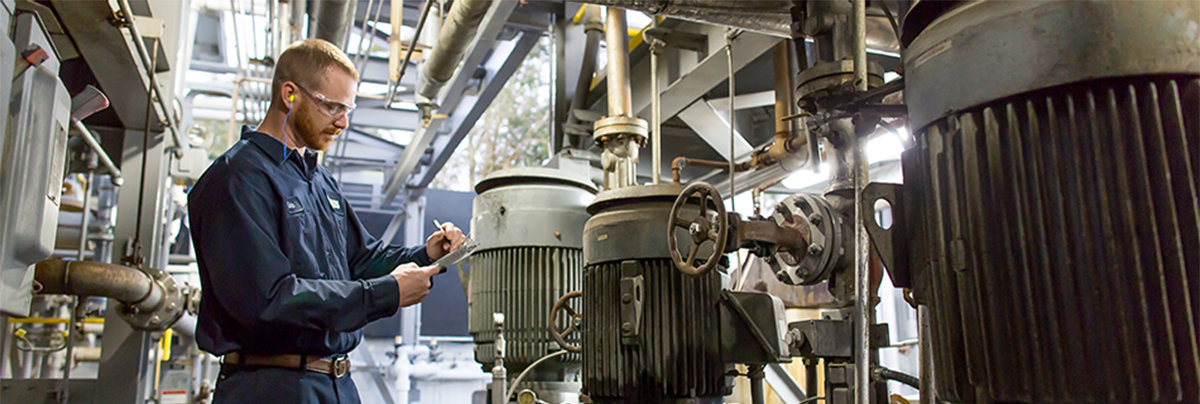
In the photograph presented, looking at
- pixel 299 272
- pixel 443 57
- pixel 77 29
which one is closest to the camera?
pixel 299 272

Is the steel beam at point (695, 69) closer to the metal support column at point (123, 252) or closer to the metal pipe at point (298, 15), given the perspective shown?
the metal pipe at point (298, 15)

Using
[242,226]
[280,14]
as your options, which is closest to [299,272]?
[242,226]

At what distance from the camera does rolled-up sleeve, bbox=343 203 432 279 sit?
6.83 ft

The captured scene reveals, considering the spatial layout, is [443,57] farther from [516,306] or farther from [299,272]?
[299,272]

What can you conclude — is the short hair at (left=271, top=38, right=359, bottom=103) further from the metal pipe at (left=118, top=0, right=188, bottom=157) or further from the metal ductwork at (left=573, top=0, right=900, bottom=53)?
the metal ductwork at (left=573, top=0, right=900, bottom=53)

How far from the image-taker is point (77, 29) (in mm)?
2451

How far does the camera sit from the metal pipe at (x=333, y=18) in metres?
3.68

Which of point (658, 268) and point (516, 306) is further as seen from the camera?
point (516, 306)

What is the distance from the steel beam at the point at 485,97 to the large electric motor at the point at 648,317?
2230 mm

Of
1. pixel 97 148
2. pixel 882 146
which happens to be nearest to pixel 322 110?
pixel 97 148

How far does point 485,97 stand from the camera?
5172 mm

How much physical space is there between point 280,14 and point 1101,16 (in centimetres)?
392

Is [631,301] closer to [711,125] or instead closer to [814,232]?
[814,232]

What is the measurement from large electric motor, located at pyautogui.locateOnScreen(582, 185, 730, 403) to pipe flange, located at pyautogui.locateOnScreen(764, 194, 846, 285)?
0.31 metres
